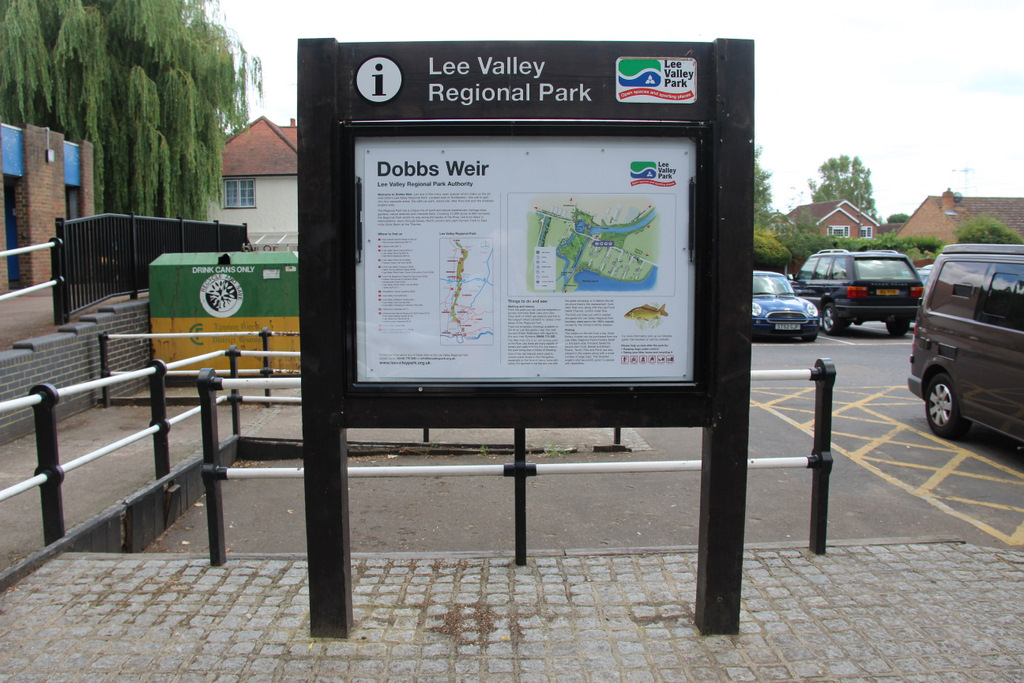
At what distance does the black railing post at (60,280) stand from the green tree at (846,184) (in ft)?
340

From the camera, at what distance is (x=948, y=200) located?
55.6m

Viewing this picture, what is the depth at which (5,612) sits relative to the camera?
11.3ft

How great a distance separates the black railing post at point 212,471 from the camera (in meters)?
4.02

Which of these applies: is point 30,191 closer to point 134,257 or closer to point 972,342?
point 134,257

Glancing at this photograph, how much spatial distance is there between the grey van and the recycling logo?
27.1 ft

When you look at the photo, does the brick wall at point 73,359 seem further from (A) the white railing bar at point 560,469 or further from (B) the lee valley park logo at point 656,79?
(B) the lee valley park logo at point 656,79

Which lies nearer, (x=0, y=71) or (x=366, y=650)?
(x=366, y=650)

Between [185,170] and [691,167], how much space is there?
68.1 feet

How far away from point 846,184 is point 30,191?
102683 mm

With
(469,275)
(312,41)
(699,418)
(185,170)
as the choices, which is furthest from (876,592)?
(185,170)

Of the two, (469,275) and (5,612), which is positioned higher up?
(469,275)

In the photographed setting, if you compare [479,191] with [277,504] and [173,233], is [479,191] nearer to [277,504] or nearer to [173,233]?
[277,504]

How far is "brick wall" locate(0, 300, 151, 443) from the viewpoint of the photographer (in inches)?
277

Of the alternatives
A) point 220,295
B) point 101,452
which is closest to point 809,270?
point 220,295
